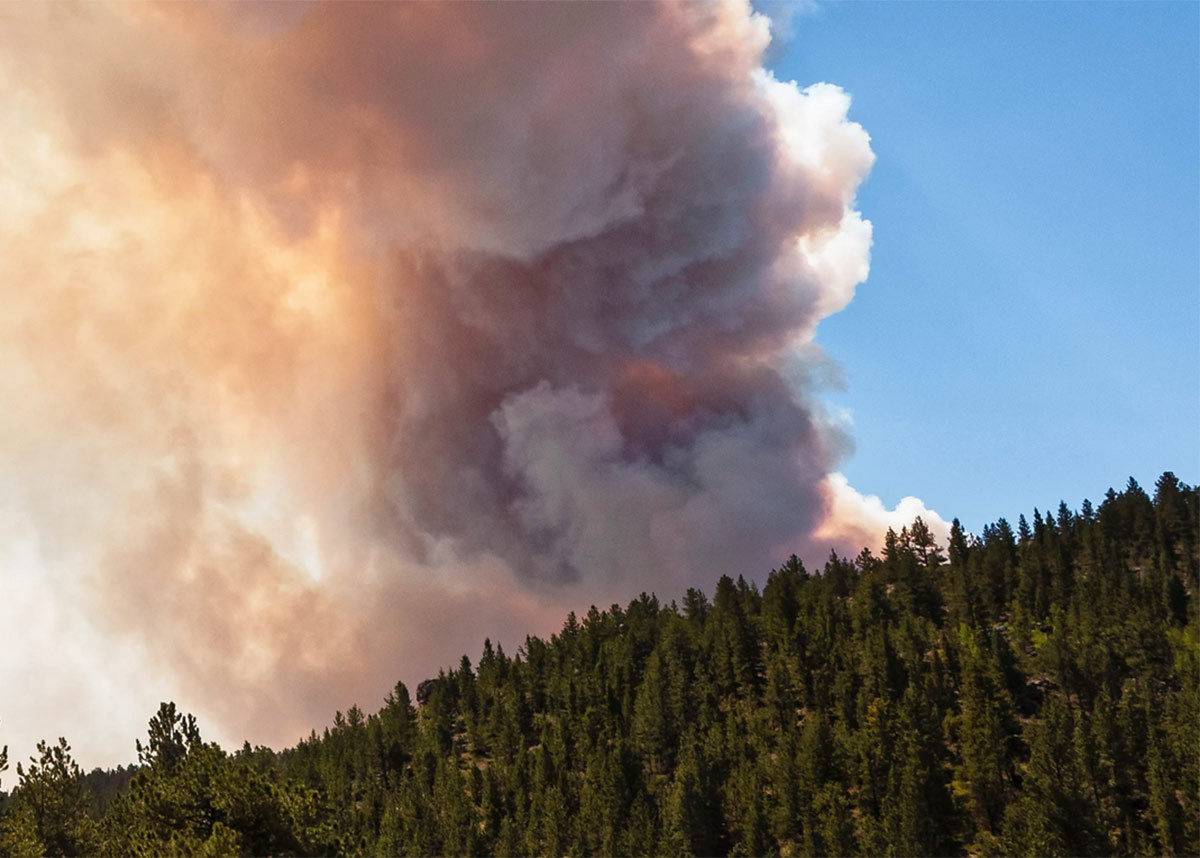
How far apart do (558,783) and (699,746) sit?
978 inches

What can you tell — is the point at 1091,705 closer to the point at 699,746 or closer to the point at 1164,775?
the point at 1164,775

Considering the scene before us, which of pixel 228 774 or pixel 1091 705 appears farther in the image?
pixel 1091 705

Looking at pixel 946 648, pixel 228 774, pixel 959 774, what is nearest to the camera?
pixel 228 774

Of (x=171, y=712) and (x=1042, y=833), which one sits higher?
(x=171, y=712)

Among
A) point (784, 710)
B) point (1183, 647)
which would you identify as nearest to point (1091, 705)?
point (1183, 647)

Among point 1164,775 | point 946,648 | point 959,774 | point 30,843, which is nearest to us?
point 30,843

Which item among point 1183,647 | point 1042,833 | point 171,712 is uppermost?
point 1183,647

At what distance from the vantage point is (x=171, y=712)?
68.7m

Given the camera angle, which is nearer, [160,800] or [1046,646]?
[160,800]

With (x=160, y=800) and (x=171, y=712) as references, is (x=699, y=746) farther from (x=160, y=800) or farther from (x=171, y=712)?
(x=160, y=800)

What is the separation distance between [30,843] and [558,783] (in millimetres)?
110881

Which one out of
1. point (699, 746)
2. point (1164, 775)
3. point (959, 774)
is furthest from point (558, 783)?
point (1164, 775)

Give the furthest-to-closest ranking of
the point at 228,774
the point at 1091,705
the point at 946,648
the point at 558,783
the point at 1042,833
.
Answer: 1. the point at 946,648
2. the point at 1091,705
3. the point at 558,783
4. the point at 1042,833
5. the point at 228,774

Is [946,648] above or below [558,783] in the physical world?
above
